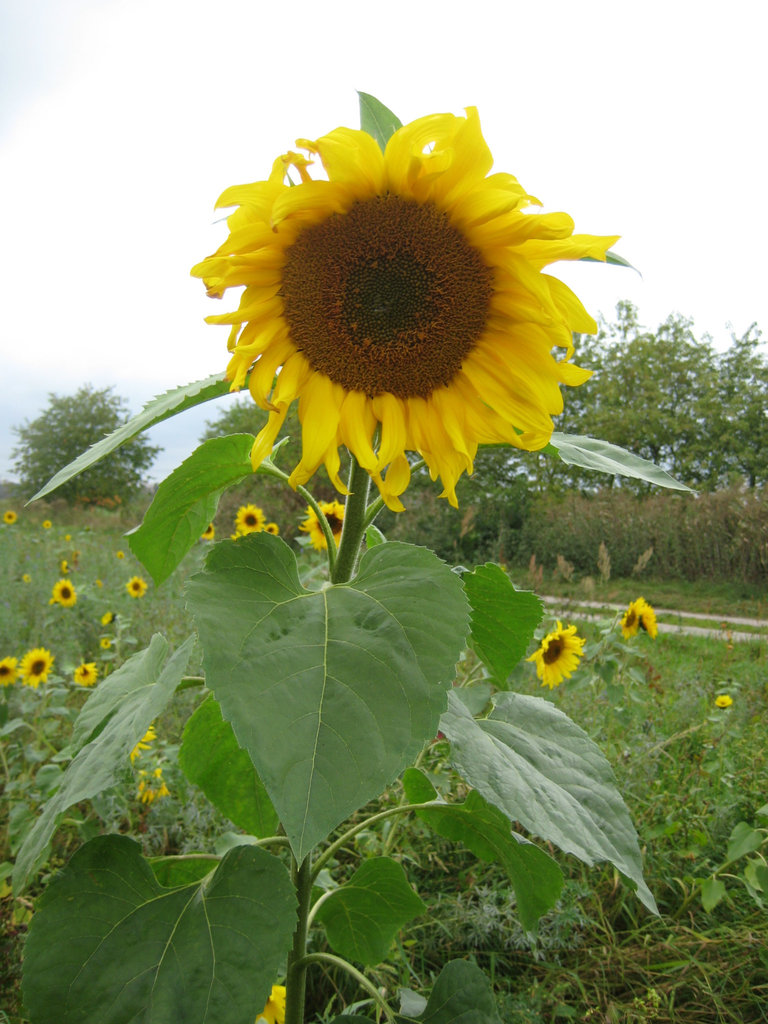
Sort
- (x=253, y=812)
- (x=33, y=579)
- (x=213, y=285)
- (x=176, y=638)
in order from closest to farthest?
(x=213, y=285), (x=253, y=812), (x=176, y=638), (x=33, y=579)

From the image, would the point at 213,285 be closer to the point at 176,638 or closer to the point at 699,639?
the point at 176,638

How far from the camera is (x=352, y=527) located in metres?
1.05

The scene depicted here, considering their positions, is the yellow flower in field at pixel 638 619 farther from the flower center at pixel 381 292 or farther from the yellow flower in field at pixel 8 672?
the yellow flower in field at pixel 8 672

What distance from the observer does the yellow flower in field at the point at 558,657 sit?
3443mm

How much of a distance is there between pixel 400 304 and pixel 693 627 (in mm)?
8650

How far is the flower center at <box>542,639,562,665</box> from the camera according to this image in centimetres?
346

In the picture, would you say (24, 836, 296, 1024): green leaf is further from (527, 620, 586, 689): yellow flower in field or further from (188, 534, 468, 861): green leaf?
(527, 620, 586, 689): yellow flower in field

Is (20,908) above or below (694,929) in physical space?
above

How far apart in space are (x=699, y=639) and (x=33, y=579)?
21.9 ft

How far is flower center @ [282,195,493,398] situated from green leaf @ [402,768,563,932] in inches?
Answer: 25.6

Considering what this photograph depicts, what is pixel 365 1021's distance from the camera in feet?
3.48

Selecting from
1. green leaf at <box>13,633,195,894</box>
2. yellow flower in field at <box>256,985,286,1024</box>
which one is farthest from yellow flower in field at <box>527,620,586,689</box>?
green leaf at <box>13,633,195,894</box>

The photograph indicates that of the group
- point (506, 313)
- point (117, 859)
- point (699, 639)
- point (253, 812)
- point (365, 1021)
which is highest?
point (506, 313)

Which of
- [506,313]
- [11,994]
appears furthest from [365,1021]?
[11,994]
